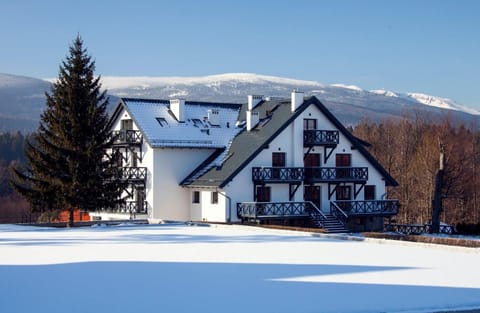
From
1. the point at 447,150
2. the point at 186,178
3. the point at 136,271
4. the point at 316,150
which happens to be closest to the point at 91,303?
the point at 136,271

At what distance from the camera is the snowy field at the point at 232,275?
14.5 metres

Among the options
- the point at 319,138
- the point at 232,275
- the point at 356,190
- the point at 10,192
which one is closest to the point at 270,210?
the point at 319,138

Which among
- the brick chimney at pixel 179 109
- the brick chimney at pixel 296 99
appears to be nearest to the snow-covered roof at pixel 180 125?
the brick chimney at pixel 179 109

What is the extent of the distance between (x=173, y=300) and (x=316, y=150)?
3154 centimetres

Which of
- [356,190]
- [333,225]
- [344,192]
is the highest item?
[356,190]

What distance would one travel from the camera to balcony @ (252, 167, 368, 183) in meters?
42.2

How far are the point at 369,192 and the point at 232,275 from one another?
29.9 metres

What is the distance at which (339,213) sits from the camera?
4381cm

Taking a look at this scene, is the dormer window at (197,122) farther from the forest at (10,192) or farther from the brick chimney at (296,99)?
the forest at (10,192)

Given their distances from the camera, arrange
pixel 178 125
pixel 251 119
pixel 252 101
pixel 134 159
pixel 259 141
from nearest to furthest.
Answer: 1. pixel 259 141
2. pixel 134 159
3. pixel 178 125
4. pixel 251 119
5. pixel 252 101

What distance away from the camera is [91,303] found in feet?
47.4

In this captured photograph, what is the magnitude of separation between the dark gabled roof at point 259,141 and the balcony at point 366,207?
2354mm

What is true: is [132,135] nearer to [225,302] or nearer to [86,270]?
[86,270]

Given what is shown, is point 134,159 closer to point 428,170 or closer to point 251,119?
point 251,119
